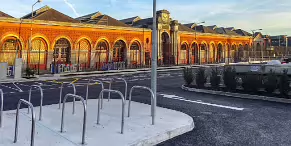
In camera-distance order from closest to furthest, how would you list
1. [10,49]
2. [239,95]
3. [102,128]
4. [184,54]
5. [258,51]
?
[102,128]
[239,95]
[10,49]
[184,54]
[258,51]

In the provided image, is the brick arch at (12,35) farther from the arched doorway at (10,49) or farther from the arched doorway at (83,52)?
the arched doorway at (83,52)

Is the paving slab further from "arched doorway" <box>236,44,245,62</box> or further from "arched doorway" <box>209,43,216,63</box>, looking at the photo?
"arched doorway" <box>236,44,245,62</box>

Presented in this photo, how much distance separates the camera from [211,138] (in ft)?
19.2

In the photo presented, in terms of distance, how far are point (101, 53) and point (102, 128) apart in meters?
29.7

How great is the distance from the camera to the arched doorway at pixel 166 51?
148 feet

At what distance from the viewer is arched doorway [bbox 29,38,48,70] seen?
28.1 m

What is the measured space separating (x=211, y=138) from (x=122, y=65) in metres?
29.5

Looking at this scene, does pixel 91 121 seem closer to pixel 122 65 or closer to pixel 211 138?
pixel 211 138

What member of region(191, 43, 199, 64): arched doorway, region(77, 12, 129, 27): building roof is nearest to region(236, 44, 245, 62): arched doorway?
region(191, 43, 199, 64): arched doorway

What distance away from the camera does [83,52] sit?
107 ft

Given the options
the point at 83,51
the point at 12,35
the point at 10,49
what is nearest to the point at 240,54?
the point at 83,51

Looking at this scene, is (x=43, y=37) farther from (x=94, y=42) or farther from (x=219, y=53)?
(x=219, y=53)

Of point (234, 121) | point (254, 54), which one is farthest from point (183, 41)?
point (234, 121)

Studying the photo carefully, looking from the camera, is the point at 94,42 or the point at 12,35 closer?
the point at 12,35
